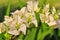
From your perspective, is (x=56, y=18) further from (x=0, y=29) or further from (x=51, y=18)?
(x=0, y=29)

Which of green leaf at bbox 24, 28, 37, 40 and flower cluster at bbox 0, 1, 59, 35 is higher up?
flower cluster at bbox 0, 1, 59, 35

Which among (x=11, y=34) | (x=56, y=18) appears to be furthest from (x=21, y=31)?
(x=56, y=18)

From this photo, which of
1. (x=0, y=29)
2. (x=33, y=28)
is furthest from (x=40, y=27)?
(x=0, y=29)

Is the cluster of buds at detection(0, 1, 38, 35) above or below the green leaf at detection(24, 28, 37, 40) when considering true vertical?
above

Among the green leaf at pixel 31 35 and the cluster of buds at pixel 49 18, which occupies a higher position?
the cluster of buds at pixel 49 18

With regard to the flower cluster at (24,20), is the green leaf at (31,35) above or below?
below

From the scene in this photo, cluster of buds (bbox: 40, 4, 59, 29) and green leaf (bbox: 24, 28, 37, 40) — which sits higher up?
cluster of buds (bbox: 40, 4, 59, 29)

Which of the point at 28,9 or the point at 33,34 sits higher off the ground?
the point at 28,9
